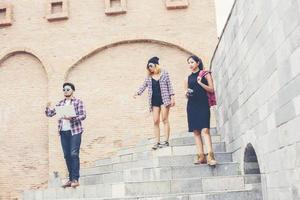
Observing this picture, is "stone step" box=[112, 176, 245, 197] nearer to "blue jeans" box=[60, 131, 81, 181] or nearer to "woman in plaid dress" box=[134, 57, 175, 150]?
"blue jeans" box=[60, 131, 81, 181]

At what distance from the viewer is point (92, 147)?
10867 mm

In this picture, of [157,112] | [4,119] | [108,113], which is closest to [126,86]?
[108,113]

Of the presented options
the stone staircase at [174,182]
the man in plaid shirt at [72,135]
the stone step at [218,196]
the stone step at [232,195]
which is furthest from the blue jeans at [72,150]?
the stone step at [232,195]

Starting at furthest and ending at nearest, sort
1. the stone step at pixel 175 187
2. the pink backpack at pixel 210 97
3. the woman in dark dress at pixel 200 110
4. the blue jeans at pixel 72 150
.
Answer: the blue jeans at pixel 72 150 < the pink backpack at pixel 210 97 < the woman in dark dress at pixel 200 110 < the stone step at pixel 175 187

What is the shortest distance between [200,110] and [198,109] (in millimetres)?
29

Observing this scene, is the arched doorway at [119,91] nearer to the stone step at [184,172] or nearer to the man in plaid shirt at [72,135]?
the man in plaid shirt at [72,135]

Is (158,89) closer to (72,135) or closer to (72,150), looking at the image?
(72,135)

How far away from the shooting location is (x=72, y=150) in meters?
6.03

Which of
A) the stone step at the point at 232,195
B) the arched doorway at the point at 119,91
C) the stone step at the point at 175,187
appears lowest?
the stone step at the point at 232,195

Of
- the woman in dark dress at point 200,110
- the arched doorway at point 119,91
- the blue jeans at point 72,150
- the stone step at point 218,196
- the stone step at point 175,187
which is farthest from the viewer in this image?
the arched doorway at point 119,91

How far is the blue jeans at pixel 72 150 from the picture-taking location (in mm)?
6016

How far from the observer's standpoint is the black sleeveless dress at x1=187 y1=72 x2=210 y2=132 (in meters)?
5.61

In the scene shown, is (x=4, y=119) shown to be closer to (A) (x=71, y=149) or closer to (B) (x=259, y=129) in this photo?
(A) (x=71, y=149)

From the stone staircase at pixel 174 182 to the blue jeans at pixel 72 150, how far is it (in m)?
0.25
